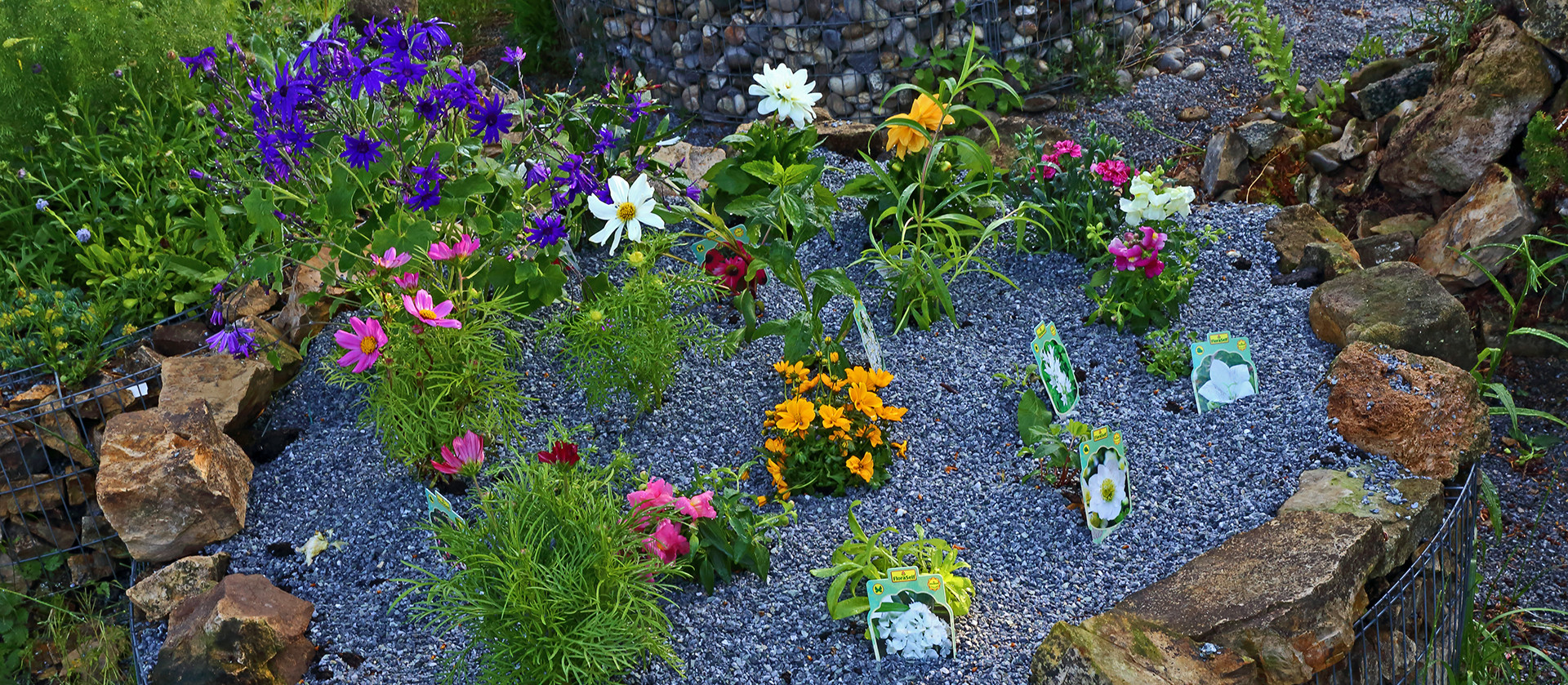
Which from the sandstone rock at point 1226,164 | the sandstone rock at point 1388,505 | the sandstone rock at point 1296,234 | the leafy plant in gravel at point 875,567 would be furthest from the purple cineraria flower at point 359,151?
the sandstone rock at point 1226,164

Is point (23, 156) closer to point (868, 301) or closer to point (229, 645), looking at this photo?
point (229, 645)

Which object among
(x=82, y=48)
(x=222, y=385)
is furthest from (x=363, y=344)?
(x=82, y=48)

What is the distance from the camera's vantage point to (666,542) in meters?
2.31

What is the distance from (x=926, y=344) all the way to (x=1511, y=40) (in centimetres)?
231

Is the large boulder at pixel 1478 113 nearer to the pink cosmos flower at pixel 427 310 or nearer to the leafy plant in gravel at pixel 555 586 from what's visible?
the leafy plant in gravel at pixel 555 586

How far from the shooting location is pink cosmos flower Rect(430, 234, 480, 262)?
261 centimetres

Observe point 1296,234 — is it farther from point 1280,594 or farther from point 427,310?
point 427,310

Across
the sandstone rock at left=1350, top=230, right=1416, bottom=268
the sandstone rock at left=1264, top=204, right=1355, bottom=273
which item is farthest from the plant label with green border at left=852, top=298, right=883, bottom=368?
the sandstone rock at left=1350, top=230, right=1416, bottom=268

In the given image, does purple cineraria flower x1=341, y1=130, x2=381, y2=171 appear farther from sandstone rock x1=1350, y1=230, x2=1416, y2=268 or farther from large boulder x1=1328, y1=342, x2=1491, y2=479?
sandstone rock x1=1350, y1=230, x2=1416, y2=268

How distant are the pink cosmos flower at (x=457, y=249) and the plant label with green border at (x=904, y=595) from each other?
4.18 ft

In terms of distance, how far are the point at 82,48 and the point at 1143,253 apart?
3456mm

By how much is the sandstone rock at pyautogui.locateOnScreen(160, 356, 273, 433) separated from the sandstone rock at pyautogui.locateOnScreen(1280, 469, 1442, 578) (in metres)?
2.74

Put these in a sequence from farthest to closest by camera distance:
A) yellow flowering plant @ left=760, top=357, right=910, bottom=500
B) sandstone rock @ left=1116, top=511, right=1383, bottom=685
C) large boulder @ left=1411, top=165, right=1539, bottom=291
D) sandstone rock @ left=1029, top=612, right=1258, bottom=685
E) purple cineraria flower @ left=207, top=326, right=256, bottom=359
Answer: large boulder @ left=1411, top=165, right=1539, bottom=291 < yellow flowering plant @ left=760, top=357, right=910, bottom=500 < purple cineraria flower @ left=207, top=326, right=256, bottom=359 < sandstone rock @ left=1116, top=511, right=1383, bottom=685 < sandstone rock @ left=1029, top=612, right=1258, bottom=685

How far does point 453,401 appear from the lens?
2.70m
